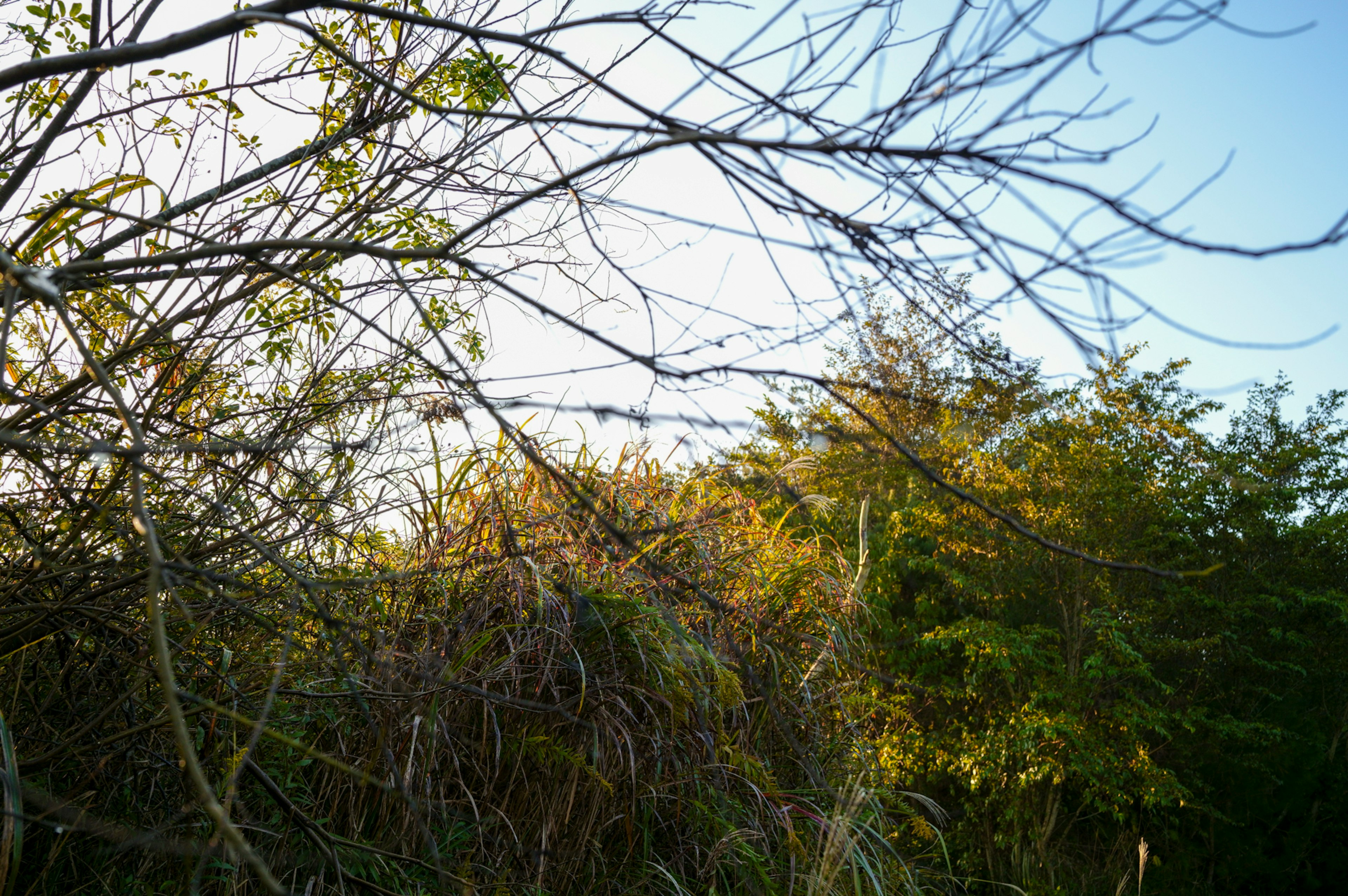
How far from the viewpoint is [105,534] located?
218 centimetres

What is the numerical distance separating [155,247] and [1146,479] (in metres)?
10.2

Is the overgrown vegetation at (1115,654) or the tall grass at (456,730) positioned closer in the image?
the tall grass at (456,730)

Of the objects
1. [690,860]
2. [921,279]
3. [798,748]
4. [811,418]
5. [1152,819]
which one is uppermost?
[921,279]

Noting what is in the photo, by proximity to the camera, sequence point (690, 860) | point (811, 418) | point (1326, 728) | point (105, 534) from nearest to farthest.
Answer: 1. point (811, 418)
2. point (105, 534)
3. point (690, 860)
4. point (1326, 728)

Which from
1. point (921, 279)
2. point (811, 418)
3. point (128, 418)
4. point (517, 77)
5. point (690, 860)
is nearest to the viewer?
point (128, 418)

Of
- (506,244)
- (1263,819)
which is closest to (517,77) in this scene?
(506,244)

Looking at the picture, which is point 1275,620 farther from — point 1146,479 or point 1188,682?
point 1146,479

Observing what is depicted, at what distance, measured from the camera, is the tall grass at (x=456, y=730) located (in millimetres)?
2031

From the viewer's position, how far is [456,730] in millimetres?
2336

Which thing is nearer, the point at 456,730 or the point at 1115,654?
the point at 456,730

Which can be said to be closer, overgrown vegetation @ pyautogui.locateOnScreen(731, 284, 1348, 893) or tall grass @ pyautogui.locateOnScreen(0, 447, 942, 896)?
tall grass @ pyautogui.locateOnScreen(0, 447, 942, 896)

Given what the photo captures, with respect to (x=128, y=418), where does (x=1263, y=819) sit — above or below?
below

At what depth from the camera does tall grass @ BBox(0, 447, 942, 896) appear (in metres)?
2.03

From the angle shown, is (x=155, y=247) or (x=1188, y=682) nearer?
(x=155, y=247)
